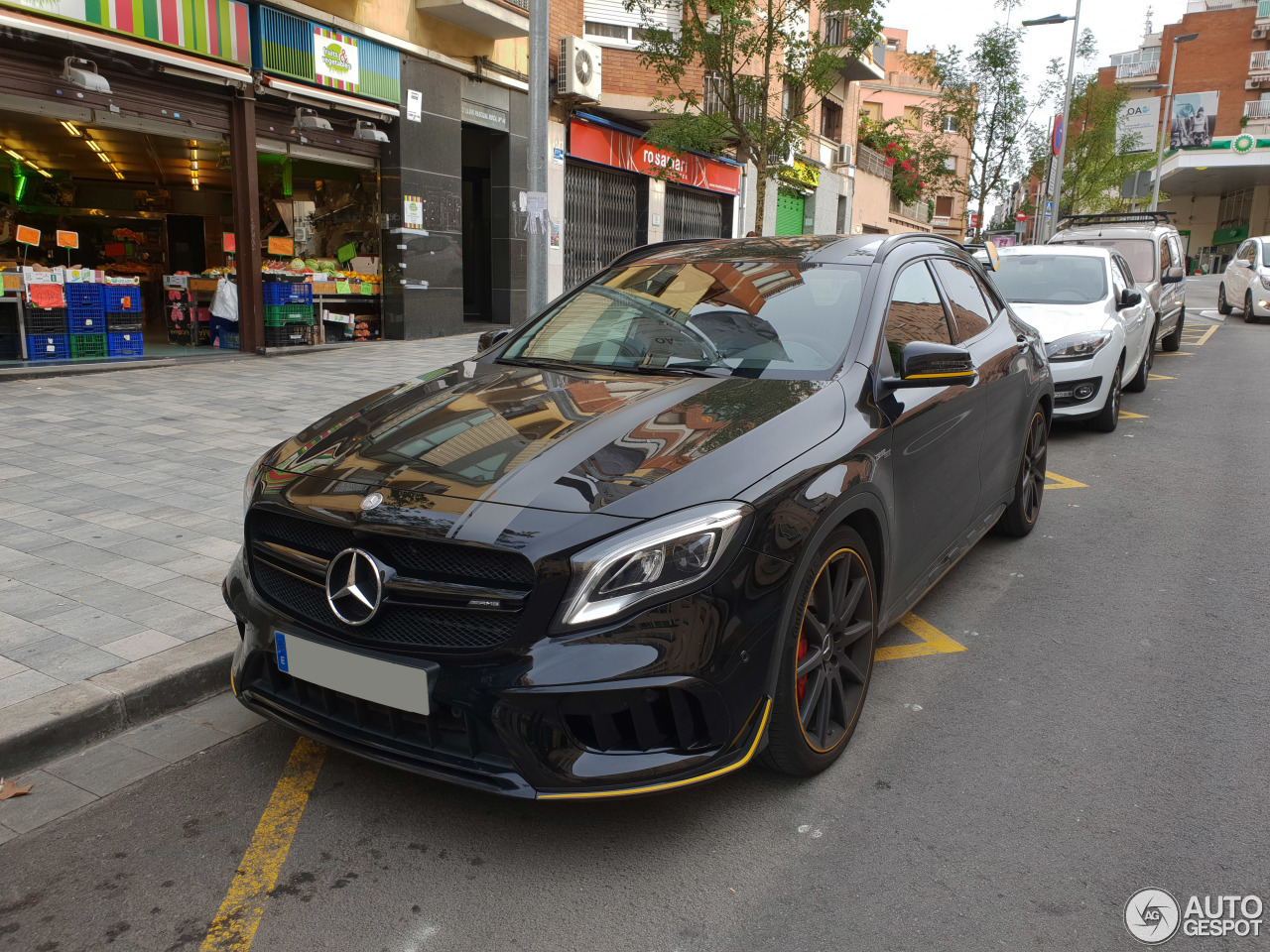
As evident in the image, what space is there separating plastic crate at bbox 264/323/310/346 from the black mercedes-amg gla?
393 inches

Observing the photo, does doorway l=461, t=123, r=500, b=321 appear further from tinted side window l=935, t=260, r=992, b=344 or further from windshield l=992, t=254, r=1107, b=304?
tinted side window l=935, t=260, r=992, b=344

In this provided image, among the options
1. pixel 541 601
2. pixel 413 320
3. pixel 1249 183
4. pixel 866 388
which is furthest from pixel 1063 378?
pixel 1249 183

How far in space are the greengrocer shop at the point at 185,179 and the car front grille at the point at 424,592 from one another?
30.4ft

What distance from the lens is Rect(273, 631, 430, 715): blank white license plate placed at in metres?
2.41

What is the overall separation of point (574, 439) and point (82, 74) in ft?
31.7

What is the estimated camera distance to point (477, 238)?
1877cm

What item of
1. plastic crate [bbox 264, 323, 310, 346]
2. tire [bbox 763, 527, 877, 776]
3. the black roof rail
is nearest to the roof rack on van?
the black roof rail

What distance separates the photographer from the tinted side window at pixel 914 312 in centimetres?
364

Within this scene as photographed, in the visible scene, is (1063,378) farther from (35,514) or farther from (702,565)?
(35,514)

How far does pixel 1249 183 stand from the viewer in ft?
228

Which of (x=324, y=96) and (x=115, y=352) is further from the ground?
(x=324, y=96)

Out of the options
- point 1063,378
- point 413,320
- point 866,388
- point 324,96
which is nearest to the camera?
point 866,388

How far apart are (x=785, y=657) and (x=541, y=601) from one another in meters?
0.72

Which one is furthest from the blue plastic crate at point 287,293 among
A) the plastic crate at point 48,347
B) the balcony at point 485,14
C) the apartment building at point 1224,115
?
the apartment building at point 1224,115
